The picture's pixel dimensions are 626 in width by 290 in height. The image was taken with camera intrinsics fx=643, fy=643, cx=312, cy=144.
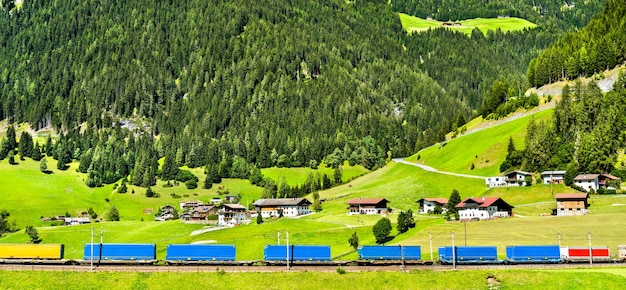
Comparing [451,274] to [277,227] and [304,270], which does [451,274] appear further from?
[277,227]

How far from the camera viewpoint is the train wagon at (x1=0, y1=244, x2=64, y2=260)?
8750 cm

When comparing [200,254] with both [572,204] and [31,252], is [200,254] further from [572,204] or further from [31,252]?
[572,204]

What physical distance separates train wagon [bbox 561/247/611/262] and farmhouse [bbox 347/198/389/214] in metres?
97.2

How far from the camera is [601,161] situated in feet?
554

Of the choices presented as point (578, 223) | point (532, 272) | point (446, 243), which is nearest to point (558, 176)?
point (578, 223)

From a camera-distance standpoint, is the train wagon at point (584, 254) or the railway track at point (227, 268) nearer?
the railway track at point (227, 268)

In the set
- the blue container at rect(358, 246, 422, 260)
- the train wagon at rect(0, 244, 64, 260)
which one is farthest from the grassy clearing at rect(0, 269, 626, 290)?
the blue container at rect(358, 246, 422, 260)

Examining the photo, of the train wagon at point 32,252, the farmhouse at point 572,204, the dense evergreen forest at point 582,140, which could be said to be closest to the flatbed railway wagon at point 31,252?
the train wagon at point 32,252

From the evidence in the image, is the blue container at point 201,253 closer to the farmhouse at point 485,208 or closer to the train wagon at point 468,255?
the train wagon at point 468,255

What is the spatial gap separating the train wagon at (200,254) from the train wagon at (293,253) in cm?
511

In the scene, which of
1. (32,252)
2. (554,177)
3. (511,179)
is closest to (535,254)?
(32,252)

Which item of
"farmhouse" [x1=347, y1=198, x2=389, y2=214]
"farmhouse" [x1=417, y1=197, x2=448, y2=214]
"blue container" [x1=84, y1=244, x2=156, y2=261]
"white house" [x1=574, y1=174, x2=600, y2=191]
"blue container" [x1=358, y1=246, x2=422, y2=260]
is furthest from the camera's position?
"farmhouse" [x1=347, y1=198, x2=389, y2=214]

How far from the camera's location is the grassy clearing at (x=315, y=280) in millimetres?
76438

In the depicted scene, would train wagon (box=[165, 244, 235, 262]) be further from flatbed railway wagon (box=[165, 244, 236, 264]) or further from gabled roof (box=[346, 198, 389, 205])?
gabled roof (box=[346, 198, 389, 205])
